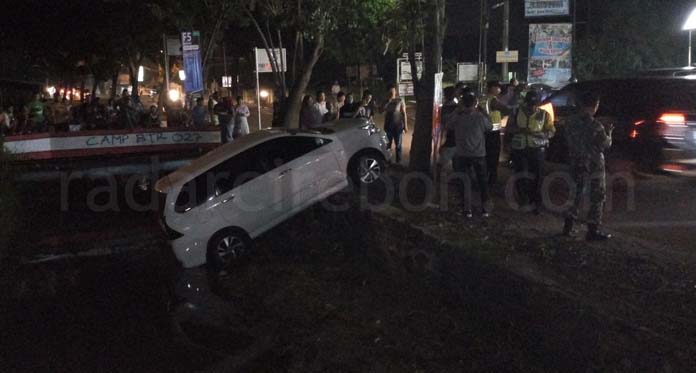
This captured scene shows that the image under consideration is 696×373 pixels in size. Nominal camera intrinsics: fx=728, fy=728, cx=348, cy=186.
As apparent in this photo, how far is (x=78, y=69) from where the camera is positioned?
34.8 m

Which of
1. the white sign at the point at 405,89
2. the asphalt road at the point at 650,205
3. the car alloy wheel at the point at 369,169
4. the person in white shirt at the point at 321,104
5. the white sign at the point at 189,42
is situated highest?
the white sign at the point at 189,42

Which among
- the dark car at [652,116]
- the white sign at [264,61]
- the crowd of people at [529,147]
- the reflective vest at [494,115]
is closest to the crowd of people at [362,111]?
the crowd of people at [529,147]

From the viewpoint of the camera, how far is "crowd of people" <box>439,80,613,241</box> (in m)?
8.09

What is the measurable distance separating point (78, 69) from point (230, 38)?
10.4m

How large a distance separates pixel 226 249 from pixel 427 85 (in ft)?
15.9

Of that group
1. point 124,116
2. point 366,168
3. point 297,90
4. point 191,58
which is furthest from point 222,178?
point 124,116

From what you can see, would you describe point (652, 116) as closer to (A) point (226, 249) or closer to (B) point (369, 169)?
(B) point (369, 169)

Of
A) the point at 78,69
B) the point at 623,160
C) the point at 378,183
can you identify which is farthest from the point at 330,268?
the point at 78,69

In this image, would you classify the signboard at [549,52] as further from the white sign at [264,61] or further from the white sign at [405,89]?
the white sign at [405,89]

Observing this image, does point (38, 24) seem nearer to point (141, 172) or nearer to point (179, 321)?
point (141, 172)

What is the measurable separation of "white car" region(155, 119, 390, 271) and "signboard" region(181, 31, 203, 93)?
440 inches

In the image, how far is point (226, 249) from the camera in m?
9.49

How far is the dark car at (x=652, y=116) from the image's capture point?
35.4ft

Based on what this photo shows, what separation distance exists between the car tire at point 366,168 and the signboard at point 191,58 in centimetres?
1112
